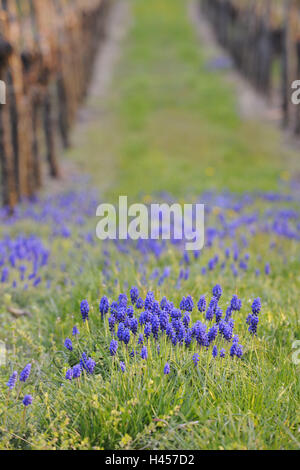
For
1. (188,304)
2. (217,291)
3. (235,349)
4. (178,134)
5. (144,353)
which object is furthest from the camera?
(178,134)

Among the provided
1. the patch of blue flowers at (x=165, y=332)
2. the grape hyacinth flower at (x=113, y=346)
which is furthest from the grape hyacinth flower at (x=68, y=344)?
the grape hyacinth flower at (x=113, y=346)

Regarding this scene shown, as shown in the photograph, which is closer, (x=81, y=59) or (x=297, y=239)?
(x=297, y=239)

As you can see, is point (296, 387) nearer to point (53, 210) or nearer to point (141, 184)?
point (53, 210)

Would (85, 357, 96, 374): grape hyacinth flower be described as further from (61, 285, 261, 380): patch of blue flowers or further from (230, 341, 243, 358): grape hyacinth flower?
(230, 341, 243, 358): grape hyacinth flower

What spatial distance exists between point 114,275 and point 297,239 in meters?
3.69

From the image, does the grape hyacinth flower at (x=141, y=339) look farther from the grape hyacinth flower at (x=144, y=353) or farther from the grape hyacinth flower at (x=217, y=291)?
the grape hyacinth flower at (x=217, y=291)

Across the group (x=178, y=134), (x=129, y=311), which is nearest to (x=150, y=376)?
(x=129, y=311)

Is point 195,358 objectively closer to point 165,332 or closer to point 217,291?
point 165,332

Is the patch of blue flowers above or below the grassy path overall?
below

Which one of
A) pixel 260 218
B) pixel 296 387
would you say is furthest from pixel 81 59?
pixel 296 387

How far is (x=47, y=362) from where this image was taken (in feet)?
14.2

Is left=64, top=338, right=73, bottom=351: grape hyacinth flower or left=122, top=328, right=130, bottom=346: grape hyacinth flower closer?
left=122, top=328, right=130, bottom=346: grape hyacinth flower

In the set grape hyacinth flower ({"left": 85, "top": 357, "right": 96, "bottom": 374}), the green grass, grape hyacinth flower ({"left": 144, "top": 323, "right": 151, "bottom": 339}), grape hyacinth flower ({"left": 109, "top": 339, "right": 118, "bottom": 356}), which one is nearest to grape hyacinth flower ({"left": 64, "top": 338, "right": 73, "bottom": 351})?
the green grass

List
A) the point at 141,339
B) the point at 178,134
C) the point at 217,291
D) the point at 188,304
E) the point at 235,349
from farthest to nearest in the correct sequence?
the point at 178,134 < the point at 217,291 < the point at 188,304 < the point at 141,339 < the point at 235,349
